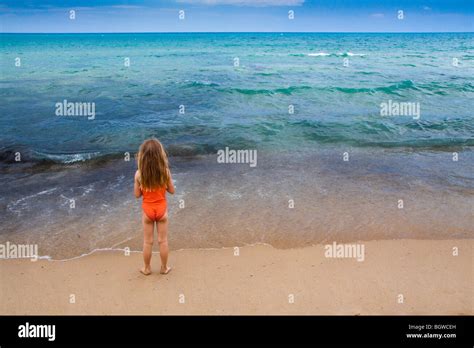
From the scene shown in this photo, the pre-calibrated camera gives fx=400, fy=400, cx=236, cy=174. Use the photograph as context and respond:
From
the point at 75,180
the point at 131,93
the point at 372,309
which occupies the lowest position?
the point at 372,309

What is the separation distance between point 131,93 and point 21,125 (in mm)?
7879

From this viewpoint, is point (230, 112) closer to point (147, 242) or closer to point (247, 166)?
point (247, 166)

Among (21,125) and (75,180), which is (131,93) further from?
(75,180)

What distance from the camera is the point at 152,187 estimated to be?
5035mm

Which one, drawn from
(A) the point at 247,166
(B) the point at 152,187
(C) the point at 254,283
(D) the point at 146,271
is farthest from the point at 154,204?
(A) the point at 247,166

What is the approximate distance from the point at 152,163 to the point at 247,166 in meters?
5.38

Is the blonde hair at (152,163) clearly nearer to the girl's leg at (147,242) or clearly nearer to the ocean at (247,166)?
the girl's leg at (147,242)

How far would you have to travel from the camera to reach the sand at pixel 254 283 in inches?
178

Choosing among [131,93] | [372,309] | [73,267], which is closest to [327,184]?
[372,309]

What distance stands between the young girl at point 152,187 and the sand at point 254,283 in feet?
1.16

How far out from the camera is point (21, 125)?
48.3ft

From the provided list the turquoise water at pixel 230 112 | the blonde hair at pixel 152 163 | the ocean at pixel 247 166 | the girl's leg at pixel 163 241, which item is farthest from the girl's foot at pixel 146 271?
the turquoise water at pixel 230 112

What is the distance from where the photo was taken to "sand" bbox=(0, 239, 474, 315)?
4516 millimetres

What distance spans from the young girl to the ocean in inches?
38.8
